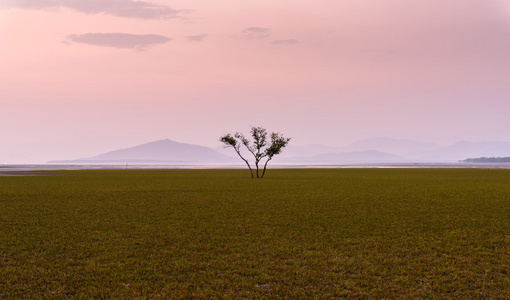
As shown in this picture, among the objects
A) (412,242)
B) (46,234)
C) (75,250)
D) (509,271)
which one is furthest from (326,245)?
(46,234)

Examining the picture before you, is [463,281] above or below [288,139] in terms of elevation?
below

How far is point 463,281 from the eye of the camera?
8.34 m

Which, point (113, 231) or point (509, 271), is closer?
point (509, 271)

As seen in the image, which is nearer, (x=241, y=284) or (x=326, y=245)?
(x=241, y=284)

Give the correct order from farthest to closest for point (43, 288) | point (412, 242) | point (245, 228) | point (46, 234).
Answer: point (245, 228) → point (46, 234) → point (412, 242) → point (43, 288)

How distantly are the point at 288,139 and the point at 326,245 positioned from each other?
4253 centimetres

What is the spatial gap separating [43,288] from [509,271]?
9673mm

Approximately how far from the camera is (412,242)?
468 inches

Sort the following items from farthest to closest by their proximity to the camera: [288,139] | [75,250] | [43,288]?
[288,139] < [75,250] < [43,288]

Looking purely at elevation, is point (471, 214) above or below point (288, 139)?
below

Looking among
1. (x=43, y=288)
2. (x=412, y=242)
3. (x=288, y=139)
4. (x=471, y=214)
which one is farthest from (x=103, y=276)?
(x=288, y=139)

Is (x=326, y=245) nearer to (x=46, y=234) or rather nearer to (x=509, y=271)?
(x=509, y=271)

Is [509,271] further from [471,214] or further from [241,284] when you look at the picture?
[471,214]

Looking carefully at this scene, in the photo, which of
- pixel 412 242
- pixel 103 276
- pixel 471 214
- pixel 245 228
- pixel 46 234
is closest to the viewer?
pixel 103 276
